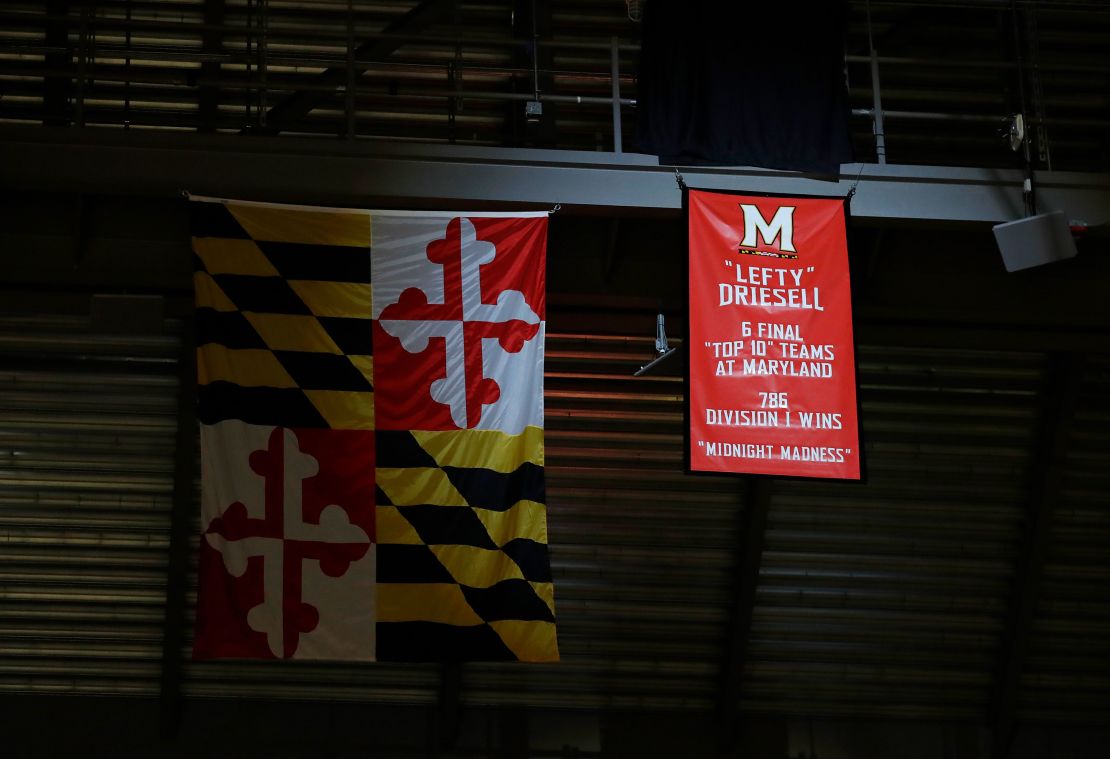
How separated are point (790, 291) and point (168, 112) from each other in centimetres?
660

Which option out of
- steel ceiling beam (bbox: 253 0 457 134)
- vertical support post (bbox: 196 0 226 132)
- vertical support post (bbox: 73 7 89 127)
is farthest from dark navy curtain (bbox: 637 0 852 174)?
vertical support post (bbox: 196 0 226 132)

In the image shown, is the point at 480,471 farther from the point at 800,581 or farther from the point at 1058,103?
the point at 1058,103

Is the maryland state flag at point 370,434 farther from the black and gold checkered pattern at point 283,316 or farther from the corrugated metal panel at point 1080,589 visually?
the corrugated metal panel at point 1080,589

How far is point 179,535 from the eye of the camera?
42.0 feet

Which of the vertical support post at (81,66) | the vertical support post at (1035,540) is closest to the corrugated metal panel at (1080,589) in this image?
the vertical support post at (1035,540)

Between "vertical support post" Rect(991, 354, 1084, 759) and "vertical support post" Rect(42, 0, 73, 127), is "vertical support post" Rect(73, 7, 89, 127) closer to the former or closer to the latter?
"vertical support post" Rect(42, 0, 73, 127)

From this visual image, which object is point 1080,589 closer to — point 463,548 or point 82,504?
point 463,548

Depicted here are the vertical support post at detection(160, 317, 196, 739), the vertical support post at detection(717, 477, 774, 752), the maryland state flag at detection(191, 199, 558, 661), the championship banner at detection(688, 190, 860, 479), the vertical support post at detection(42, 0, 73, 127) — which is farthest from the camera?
the vertical support post at detection(717, 477, 774, 752)

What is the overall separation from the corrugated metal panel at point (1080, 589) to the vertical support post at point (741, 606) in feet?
10.7

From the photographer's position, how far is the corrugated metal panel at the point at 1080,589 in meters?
13.4

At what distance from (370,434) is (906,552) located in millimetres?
7204

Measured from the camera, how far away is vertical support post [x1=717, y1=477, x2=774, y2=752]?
13.2 meters

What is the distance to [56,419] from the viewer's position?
1258 centimetres

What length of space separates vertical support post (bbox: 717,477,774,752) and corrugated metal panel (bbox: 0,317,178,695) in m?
6.09
